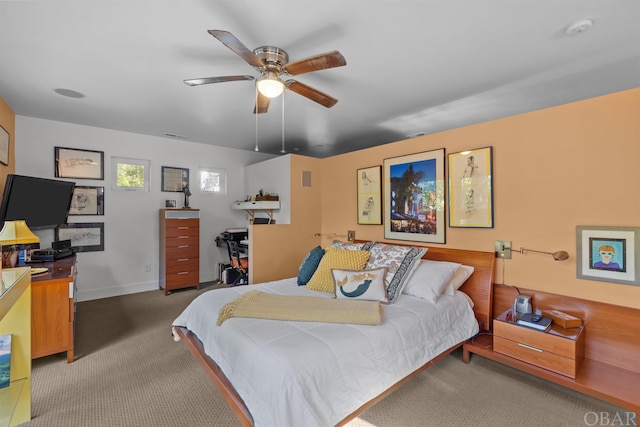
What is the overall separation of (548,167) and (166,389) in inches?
144

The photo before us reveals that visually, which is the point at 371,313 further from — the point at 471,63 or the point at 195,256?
the point at 195,256

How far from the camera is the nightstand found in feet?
6.47

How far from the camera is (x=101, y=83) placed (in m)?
2.76

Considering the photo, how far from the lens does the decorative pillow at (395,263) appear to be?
2.53 meters

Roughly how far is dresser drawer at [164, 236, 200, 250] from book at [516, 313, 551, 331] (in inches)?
177

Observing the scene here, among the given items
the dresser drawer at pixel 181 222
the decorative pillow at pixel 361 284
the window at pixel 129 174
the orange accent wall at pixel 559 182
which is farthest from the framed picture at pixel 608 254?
the window at pixel 129 174

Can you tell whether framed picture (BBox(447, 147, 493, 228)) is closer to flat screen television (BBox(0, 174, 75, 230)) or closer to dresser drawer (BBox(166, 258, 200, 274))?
dresser drawer (BBox(166, 258, 200, 274))

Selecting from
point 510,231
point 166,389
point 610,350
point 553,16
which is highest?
point 553,16

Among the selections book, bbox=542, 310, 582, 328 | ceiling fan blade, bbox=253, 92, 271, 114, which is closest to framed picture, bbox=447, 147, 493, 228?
book, bbox=542, 310, 582, 328

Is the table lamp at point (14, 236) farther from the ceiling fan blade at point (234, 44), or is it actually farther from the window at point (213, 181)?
the window at point (213, 181)

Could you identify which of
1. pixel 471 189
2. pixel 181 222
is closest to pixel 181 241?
pixel 181 222

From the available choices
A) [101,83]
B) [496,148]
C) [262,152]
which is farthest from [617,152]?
[262,152]

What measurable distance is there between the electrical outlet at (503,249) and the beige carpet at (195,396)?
984mm

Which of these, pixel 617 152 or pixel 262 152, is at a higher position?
pixel 262 152
